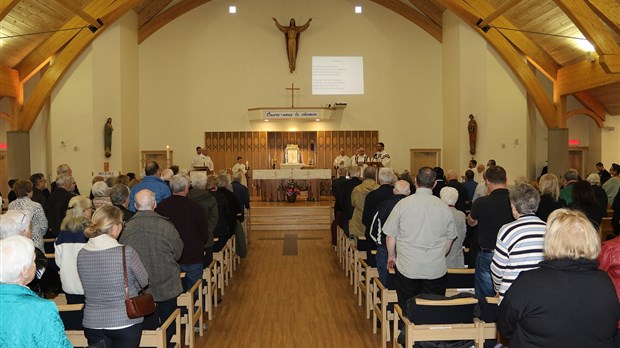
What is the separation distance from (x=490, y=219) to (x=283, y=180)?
10752 mm

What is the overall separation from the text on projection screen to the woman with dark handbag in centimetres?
1395

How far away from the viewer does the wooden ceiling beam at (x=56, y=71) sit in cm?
1372

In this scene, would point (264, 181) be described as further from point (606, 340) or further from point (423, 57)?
point (606, 340)

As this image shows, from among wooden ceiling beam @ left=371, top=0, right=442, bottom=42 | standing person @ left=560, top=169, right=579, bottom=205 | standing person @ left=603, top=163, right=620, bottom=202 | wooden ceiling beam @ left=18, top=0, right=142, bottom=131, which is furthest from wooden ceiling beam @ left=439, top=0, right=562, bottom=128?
wooden ceiling beam @ left=18, top=0, right=142, bottom=131

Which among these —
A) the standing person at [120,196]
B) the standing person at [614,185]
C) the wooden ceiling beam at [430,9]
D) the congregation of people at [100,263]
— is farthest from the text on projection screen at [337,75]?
the standing person at [120,196]

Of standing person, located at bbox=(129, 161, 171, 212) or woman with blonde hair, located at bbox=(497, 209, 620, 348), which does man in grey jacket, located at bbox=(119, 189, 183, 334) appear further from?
woman with blonde hair, located at bbox=(497, 209, 620, 348)

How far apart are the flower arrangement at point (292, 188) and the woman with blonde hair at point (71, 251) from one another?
10460 mm

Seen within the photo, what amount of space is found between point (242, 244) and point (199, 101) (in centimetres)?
951

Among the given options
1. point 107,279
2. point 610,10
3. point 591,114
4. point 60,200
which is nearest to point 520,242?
point 107,279

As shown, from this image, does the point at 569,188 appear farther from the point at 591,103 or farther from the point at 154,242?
the point at 591,103

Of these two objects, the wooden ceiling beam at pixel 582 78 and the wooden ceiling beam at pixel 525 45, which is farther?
the wooden ceiling beam at pixel 525 45

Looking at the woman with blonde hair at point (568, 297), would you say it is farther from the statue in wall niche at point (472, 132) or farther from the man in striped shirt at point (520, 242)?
the statue in wall niche at point (472, 132)

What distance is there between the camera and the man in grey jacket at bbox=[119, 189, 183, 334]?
3.90m

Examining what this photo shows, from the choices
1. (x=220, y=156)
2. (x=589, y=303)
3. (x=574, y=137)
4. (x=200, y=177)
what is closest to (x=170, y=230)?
(x=200, y=177)
